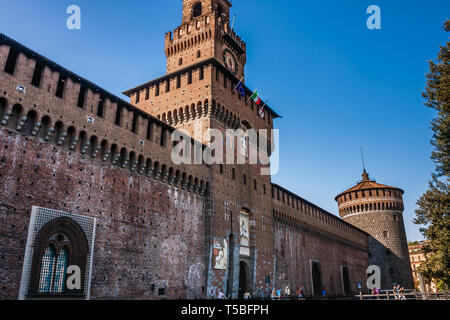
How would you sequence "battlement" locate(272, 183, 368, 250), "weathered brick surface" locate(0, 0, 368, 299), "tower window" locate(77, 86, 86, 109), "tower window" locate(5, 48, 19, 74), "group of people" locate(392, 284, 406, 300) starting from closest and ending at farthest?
"weathered brick surface" locate(0, 0, 368, 299) < "tower window" locate(5, 48, 19, 74) < "tower window" locate(77, 86, 86, 109) < "group of people" locate(392, 284, 406, 300) < "battlement" locate(272, 183, 368, 250)

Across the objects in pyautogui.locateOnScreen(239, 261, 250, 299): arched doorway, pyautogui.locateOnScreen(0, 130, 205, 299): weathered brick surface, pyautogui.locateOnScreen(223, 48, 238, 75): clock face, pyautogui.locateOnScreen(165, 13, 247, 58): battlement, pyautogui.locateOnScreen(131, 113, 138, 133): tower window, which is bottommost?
pyautogui.locateOnScreen(239, 261, 250, 299): arched doorway

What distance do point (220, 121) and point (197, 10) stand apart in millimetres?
12753

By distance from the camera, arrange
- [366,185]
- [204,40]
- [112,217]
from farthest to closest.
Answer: [366,185]
[204,40]
[112,217]

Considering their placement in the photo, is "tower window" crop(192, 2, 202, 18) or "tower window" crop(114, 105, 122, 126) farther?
"tower window" crop(192, 2, 202, 18)

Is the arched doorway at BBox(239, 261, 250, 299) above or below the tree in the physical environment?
below

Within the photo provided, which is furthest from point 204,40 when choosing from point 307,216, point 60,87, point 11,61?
point 307,216

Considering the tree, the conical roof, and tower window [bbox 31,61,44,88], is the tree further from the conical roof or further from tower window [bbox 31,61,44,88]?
the conical roof

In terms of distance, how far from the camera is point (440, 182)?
63.5 feet

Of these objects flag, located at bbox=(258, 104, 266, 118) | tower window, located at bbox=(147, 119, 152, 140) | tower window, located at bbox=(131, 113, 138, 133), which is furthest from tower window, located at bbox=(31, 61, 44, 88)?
flag, located at bbox=(258, 104, 266, 118)

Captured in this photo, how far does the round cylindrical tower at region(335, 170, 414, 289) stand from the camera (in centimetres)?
4628

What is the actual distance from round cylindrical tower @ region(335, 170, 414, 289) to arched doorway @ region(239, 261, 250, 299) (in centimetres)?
3014

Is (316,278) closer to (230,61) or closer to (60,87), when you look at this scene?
(230,61)

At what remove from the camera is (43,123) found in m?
13.7

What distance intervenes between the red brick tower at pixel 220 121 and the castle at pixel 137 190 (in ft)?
0.31
